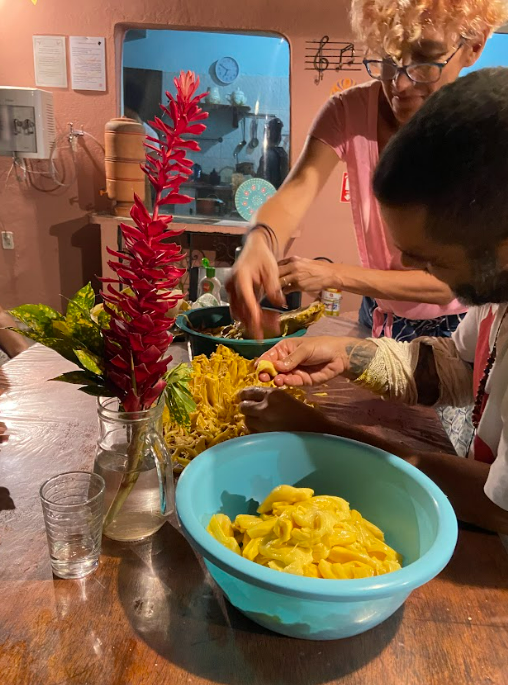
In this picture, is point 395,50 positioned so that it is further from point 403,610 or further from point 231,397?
point 403,610

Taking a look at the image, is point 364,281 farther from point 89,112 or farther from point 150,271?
point 89,112

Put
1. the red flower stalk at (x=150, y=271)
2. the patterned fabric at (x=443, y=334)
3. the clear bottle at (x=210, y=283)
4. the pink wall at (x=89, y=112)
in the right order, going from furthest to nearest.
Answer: the pink wall at (x=89, y=112) → the clear bottle at (x=210, y=283) → the patterned fabric at (x=443, y=334) → the red flower stalk at (x=150, y=271)

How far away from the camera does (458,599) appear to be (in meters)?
0.68

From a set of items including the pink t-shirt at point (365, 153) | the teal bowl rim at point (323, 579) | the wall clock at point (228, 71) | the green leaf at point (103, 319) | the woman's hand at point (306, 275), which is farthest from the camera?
the wall clock at point (228, 71)

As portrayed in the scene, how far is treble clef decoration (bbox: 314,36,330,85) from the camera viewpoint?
10.4ft

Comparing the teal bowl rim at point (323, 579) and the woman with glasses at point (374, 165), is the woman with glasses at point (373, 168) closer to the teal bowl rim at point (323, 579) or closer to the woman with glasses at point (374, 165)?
the woman with glasses at point (374, 165)

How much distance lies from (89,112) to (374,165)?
8.03ft

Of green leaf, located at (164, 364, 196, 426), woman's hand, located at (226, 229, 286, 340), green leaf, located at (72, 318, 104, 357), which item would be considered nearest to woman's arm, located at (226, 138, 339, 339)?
woman's hand, located at (226, 229, 286, 340)

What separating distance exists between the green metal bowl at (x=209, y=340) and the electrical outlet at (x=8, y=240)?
9.05 ft

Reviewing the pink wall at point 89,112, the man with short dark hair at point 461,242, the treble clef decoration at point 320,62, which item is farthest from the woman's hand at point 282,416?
the treble clef decoration at point 320,62

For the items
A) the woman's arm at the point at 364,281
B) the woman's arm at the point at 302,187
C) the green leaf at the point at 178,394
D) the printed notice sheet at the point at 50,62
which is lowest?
the green leaf at the point at 178,394

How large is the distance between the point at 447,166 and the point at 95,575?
72cm

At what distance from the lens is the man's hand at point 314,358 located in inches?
43.7

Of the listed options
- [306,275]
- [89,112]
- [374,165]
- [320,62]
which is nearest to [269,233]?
[306,275]
